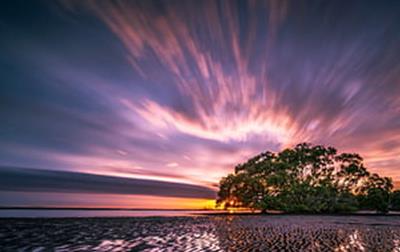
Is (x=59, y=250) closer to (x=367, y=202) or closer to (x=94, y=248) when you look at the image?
(x=94, y=248)

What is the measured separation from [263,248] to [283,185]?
64174 millimetres

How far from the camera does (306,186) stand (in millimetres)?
76438

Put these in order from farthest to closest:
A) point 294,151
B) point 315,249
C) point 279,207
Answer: point 294,151 → point 279,207 → point 315,249

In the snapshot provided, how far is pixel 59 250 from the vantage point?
15.4 metres

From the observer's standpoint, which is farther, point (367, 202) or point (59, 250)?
point (367, 202)

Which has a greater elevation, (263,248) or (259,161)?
(259,161)

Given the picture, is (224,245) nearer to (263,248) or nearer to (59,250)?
(263,248)

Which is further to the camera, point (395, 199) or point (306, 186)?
point (395, 199)

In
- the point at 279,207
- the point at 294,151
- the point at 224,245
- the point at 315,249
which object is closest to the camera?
the point at 315,249

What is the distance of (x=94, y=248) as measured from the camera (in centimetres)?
1630

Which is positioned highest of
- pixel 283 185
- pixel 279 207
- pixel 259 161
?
pixel 259 161

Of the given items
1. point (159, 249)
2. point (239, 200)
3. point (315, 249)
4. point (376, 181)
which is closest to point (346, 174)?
point (376, 181)

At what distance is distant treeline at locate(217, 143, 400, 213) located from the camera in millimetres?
75562

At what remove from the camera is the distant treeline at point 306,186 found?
248 feet
